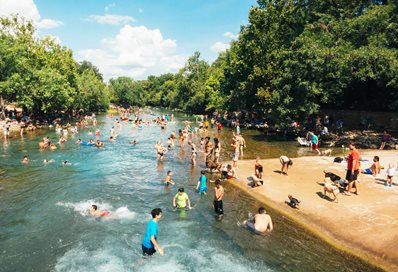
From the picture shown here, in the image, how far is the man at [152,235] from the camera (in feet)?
31.9

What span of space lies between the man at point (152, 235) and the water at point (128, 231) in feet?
2.40

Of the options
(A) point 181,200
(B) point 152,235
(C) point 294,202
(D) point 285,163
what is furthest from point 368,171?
(B) point 152,235

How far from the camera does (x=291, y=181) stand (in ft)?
62.0

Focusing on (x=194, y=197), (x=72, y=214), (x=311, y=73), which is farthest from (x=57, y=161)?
(x=311, y=73)

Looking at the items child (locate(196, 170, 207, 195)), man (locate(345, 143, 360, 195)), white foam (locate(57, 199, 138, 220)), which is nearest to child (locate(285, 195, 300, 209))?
man (locate(345, 143, 360, 195))

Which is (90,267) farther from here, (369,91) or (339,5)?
(339,5)

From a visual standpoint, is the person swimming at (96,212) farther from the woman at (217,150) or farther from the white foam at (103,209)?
the woman at (217,150)

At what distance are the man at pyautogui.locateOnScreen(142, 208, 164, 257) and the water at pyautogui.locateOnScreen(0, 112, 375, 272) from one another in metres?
0.73

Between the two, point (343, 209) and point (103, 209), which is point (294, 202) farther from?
point (103, 209)

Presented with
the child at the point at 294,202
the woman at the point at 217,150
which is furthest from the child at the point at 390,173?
the woman at the point at 217,150

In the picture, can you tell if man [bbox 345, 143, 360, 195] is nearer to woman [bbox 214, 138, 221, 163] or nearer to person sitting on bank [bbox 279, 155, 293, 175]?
person sitting on bank [bbox 279, 155, 293, 175]

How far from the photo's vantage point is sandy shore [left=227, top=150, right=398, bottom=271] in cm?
1142

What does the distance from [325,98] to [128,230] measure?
26.9m

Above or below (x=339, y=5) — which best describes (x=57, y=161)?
A: below
